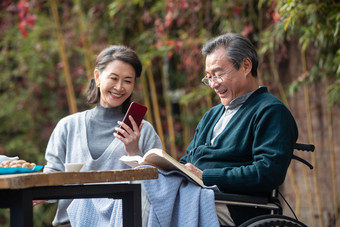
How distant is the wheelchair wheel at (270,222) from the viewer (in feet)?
6.09

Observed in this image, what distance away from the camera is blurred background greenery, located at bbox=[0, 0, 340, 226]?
3.63 metres

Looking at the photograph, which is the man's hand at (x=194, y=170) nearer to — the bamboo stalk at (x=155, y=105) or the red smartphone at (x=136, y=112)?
the red smartphone at (x=136, y=112)

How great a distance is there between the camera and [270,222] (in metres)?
1.89

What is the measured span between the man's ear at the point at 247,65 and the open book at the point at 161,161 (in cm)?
58

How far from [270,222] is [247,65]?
0.75m

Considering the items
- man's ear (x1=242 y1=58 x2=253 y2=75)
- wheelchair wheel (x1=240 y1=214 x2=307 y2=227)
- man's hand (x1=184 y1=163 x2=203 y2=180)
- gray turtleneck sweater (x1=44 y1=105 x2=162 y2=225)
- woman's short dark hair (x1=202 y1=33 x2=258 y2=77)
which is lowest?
wheelchair wheel (x1=240 y1=214 x2=307 y2=227)

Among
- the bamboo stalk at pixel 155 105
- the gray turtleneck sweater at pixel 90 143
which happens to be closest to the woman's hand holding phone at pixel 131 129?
the gray turtleneck sweater at pixel 90 143

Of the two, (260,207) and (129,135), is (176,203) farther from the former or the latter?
(129,135)

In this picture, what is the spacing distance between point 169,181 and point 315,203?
241cm

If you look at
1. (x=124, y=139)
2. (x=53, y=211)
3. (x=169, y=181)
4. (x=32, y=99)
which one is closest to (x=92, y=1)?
(x=32, y=99)

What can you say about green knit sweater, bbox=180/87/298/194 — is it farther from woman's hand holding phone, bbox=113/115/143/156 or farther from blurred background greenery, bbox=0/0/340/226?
blurred background greenery, bbox=0/0/340/226

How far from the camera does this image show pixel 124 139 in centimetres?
247

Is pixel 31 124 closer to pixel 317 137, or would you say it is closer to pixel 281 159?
pixel 317 137

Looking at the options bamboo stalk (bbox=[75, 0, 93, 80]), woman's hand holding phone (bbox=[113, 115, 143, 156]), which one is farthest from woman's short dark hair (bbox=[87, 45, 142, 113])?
bamboo stalk (bbox=[75, 0, 93, 80])
